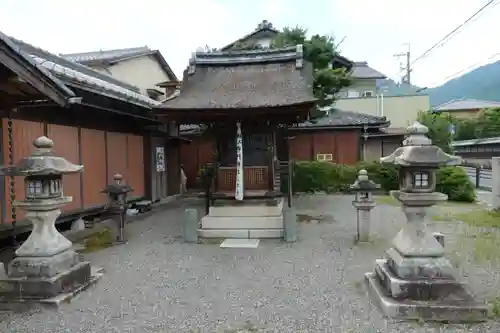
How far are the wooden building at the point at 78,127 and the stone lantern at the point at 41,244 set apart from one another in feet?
3.76

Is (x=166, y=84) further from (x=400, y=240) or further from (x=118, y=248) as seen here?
(x=400, y=240)

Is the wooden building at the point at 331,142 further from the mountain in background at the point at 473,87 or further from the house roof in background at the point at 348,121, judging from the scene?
the mountain in background at the point at 473,87

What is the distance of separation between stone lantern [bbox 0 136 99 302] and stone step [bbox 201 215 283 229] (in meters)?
4.28

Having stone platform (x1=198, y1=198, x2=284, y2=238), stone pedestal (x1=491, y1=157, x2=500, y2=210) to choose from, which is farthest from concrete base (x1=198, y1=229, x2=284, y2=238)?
stone pedestal (x1=491, y1=157, x2=500, y2=210)

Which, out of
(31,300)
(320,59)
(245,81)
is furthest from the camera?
(320,59)

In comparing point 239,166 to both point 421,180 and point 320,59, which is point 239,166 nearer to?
point 421,180

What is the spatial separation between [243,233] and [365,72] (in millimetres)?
29586

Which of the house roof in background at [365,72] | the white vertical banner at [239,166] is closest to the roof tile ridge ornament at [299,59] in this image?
the white vertical banner at [239,166]

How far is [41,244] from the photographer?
5.23 m

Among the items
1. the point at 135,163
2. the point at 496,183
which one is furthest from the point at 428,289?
the point at 135,163

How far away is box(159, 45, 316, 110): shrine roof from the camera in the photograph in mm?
9430

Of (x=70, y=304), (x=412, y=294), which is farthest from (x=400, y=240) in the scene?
(x=70, y=304)

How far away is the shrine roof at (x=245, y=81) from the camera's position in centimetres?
943

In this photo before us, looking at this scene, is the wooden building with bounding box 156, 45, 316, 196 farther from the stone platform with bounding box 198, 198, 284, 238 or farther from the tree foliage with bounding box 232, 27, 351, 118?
the tree foliage with bounding box 232, 27, 351, 118
